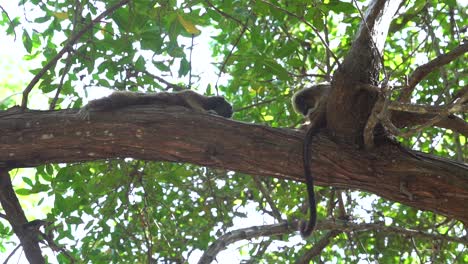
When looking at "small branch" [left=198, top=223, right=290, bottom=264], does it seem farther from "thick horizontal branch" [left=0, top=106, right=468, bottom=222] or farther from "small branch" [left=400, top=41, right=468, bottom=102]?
"small branch" [left=400, top=41, right=468, bottom=102]

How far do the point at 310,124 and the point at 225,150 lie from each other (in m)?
0.63

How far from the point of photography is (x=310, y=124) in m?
3.66

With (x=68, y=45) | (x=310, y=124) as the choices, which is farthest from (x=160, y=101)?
(x=310, y=124)

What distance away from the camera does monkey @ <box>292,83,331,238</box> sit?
3.37m

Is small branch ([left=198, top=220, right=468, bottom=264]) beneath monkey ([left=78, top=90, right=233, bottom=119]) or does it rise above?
beneath

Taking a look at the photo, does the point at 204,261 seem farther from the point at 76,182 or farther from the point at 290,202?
the point at 290,202

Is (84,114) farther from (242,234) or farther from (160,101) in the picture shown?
(242,234)

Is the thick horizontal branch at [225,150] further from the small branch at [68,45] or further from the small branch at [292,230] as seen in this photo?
the small branch at [292,230]

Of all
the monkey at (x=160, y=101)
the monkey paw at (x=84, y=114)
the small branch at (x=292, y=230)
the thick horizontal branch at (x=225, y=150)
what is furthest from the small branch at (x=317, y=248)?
the monkey paw at (x=84, y=114)

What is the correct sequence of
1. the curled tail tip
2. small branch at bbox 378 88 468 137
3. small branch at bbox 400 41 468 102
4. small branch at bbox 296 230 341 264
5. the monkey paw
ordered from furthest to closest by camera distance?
small branch at bbox 296 230 341 264
the curled tail tip
the monkey paw
small branch at bbox 400 41 468 102
small branch at bbox 378 88 468 137

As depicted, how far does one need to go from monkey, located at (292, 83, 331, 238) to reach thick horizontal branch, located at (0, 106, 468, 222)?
8 cm

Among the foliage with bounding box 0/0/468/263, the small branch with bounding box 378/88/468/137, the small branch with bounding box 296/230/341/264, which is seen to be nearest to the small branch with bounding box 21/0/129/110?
the foliage with bounding box 0/0/468/263

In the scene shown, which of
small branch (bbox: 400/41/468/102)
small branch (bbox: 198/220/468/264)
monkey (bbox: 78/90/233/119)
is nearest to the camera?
small branch (bbox: 400/41/468/102)

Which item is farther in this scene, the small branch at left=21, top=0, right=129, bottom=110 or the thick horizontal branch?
the small branch at left=21, top=0, right=129, bottom=110
